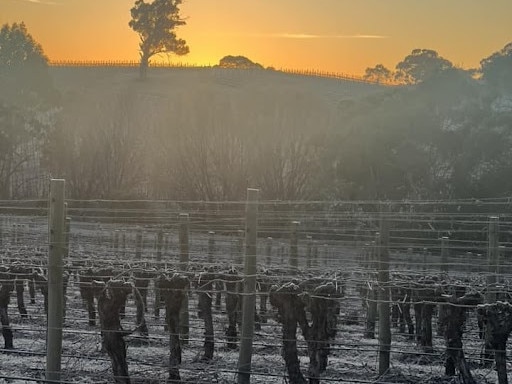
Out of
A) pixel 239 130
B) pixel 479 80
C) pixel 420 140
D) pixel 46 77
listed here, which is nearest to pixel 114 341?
pixel 420 140

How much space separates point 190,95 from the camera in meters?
37.9

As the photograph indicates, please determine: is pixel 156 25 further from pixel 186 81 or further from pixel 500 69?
pixel 500 69

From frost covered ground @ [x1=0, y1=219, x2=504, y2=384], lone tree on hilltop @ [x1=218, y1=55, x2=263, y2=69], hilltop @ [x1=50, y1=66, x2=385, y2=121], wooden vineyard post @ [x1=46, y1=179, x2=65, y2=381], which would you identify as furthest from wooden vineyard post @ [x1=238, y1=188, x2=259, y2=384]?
lone tree on hilltop @ [x1=218, y1=55, x2=263, y2=69]

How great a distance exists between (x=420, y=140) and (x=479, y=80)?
476cm

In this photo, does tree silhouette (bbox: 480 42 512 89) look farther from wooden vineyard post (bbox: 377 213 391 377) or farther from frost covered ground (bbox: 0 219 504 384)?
wooden vineyard post (bbox: 377 213 391 377)

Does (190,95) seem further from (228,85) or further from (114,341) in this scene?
(114,341)

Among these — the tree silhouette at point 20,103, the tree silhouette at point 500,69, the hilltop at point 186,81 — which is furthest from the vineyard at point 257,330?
the hilltop at point 186,81

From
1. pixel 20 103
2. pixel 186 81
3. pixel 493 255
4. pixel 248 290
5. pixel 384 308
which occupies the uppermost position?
pixel 186 81

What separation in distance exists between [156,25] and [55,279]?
205 ft

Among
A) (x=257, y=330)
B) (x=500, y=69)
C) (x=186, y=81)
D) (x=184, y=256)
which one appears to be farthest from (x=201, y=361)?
(x=186, y=81)

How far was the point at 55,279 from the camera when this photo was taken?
20.5 ft

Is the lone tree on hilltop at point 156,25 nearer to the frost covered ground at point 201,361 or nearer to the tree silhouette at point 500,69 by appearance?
the tree silhouette at point 500,69

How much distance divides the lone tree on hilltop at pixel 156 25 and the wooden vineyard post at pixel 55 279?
60944mm

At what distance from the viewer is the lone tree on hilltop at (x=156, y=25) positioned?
66000 millimetres
